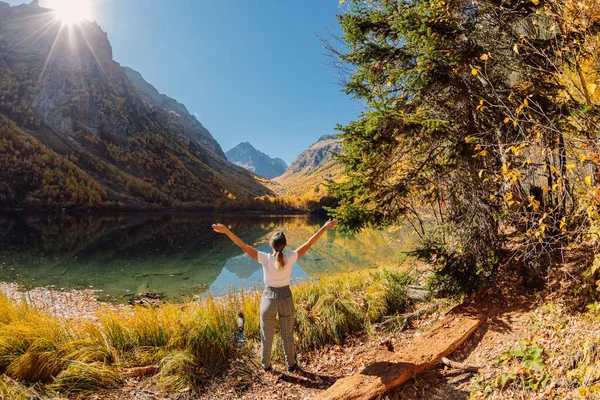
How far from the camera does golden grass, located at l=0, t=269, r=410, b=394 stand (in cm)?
370

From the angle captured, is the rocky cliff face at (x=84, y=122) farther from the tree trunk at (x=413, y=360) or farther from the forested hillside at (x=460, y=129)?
the tree trunk at (x=413, y=360)

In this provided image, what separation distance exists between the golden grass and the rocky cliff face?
213ft

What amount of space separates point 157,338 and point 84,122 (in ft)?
383

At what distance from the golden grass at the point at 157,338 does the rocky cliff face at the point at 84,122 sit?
64977 mm

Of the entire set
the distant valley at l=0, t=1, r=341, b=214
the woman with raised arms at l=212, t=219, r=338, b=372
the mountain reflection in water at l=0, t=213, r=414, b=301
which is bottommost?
the mountain reflection in water at l=0, t=213, r=414, b=301

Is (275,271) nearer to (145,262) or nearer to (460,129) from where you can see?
(460,129)

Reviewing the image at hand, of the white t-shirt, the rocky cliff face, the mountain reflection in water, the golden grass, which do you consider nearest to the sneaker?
the golden grass

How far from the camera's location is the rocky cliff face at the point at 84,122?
71.8 m

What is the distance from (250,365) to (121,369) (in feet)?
5.89

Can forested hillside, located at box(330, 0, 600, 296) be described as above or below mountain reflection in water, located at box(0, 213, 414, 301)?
above

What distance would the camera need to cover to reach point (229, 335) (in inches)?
194

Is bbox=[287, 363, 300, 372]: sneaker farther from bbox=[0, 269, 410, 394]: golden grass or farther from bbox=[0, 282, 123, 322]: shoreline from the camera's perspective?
bbox=[0, 282, 123, 322]: shoreline

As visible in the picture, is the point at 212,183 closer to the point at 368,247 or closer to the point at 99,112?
the point at 99,112

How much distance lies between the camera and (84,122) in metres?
94.4
